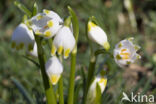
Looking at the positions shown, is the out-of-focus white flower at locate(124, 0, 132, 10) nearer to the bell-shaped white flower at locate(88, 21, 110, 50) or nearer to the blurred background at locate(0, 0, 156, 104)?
the blurred background at locate(0, 0, 156, 104)

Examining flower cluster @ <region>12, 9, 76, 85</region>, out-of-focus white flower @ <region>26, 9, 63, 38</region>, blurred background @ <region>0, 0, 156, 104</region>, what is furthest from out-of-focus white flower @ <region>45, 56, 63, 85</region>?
blurred background @ <region>0, 0, 156, 104</region>

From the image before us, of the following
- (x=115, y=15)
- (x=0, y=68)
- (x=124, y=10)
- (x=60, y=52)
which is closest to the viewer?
(x=60, y=52)

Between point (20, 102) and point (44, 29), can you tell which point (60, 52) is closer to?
point (44, 29)

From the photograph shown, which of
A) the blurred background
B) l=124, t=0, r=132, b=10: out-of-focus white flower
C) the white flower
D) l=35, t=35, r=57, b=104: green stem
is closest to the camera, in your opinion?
the white flower

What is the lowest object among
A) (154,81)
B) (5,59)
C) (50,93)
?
(154,81)

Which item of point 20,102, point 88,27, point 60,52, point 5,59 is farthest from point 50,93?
point 5,59

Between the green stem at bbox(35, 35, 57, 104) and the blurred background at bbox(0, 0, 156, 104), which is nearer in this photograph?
the green stem at bbox(35, 35, 57, 104)
